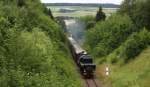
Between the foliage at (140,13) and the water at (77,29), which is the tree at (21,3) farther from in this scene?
the water at (77,29)

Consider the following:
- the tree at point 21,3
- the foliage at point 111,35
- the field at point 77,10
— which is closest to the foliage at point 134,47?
the foliage at point 111,35

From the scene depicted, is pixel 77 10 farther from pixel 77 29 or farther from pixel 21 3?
pixel 21 3

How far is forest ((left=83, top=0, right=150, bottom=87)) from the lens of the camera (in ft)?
125

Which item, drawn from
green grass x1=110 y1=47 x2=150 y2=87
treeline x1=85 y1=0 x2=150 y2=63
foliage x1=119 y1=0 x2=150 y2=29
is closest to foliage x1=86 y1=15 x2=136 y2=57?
treeline x1=85 y1=0 x2=150 y2=63

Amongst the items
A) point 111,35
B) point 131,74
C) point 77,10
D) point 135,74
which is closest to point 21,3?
point 131,74

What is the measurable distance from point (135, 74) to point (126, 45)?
450 inches

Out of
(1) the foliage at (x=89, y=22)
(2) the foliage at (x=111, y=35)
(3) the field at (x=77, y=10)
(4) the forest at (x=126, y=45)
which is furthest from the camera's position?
(3) the field at (x=77, y=10)

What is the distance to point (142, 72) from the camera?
37312mm

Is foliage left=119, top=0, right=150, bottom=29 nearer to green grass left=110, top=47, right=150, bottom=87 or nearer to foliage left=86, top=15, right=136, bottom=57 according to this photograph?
foliage left=86, top=15, right=136, bottom=57

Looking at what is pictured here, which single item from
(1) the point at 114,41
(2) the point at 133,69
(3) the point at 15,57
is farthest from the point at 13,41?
(1) the point at 114,41

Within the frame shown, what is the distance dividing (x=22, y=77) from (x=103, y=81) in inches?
837

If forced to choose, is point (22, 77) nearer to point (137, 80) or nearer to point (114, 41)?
point (137, 80)

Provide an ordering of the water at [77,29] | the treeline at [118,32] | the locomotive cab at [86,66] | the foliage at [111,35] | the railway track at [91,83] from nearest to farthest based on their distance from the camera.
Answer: the railway track at [91,83] → the locomotive cab at [86,66] → the treeline at [118,32] → the foliage at [111,35] → the water at [77,29]

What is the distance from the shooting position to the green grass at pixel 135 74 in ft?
113
